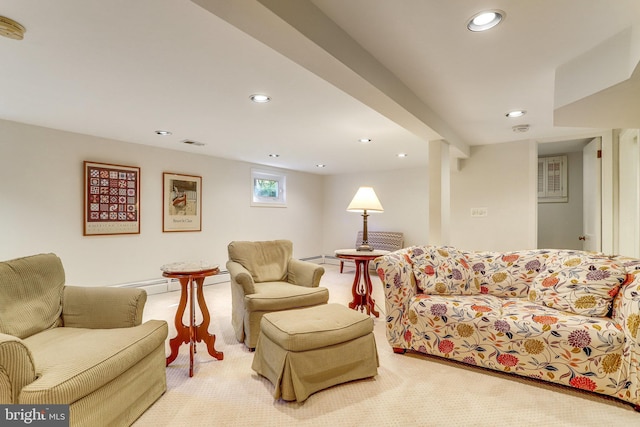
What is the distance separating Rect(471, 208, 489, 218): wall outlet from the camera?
4543mm

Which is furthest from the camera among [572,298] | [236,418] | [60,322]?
[572,298]

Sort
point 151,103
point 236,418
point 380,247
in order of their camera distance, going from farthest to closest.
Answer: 1. point 380,247
2. point 151,103
3. point 236,418

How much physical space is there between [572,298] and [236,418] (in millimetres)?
2306

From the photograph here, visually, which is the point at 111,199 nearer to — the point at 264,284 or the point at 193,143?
the point at 193,143

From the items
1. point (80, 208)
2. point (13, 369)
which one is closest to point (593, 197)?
point (13, 369)

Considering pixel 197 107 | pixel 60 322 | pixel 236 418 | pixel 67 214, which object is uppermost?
pixel 197 107

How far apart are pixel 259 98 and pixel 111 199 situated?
2.75 meters

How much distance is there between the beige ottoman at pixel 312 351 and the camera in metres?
1.83

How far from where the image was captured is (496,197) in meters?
4.44

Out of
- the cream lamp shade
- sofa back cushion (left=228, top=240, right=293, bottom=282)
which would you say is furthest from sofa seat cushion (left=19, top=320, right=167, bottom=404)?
the cream lamp shade

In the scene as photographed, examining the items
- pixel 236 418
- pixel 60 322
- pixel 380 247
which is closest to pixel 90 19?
pixel 60 322

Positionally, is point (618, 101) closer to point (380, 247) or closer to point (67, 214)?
point (380, 247)

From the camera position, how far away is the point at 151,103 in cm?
276

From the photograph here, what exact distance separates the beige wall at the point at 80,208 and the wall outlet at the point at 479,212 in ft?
11.9
